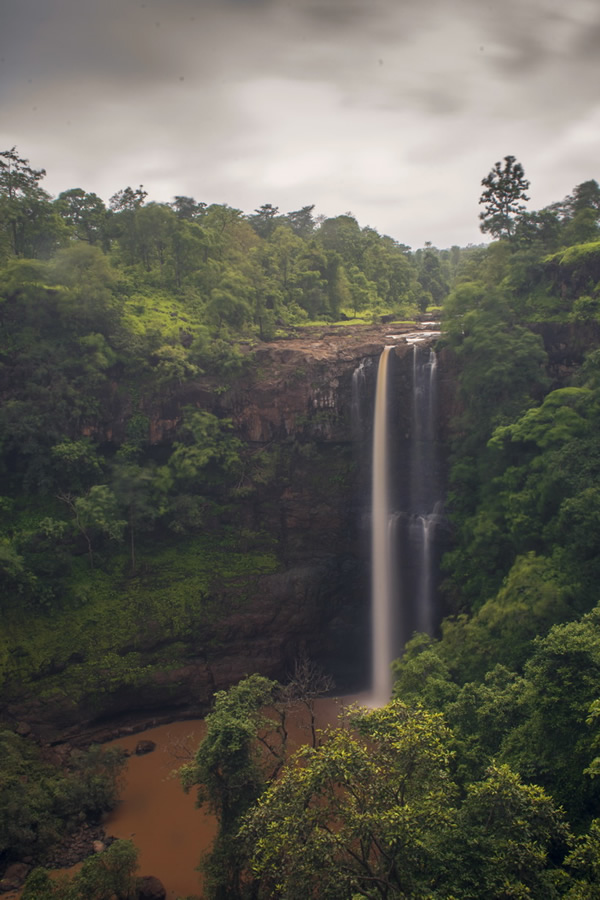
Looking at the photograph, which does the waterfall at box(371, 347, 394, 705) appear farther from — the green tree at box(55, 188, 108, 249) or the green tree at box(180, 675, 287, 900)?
the green tree at box(55, 188, 108, 249)

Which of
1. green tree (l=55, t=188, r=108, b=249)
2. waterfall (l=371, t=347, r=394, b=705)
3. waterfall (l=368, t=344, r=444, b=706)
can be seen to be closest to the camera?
waterfall (l=368, t=344, r=444, b=706)

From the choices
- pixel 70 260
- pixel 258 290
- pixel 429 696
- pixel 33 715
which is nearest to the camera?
pixel 429 696

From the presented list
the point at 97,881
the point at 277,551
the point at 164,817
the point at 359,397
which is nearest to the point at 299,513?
the point at 277,551

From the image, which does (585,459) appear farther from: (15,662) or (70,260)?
(70,260)

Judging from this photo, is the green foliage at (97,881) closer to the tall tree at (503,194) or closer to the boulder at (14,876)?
the boulder at (14,876)

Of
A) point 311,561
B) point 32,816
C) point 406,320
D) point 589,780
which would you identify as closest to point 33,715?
point 32,816

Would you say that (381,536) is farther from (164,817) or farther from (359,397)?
(164,817)

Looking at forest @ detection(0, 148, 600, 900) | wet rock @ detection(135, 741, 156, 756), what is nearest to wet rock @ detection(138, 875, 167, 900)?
forest @ detection(0, 148, 600, 900)
